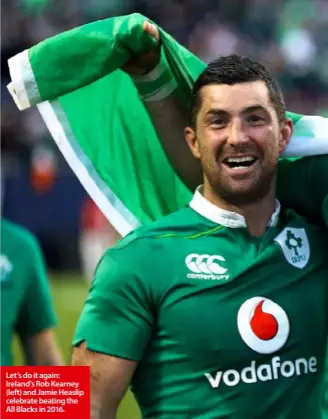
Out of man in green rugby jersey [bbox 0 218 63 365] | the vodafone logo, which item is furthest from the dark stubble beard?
man in green rugby jersey [bbox 0 218 63 365]

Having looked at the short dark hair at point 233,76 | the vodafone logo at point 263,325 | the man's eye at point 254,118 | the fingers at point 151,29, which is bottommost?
the vodafone logo at point 263,325

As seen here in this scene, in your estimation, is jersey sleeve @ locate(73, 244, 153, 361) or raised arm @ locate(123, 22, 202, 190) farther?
raised arm @ locate(123, 22, 202, 190)

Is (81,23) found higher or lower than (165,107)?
higher

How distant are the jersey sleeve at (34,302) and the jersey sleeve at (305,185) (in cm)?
169

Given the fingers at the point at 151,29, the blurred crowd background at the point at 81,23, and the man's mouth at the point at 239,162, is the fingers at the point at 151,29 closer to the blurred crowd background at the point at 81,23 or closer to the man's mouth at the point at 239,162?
the man's mouth at the point at 239,162

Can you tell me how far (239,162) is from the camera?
2699 millimetres

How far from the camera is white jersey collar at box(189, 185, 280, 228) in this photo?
2.79 metres

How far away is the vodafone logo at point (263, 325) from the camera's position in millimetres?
2662

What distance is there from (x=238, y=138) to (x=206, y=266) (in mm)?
339

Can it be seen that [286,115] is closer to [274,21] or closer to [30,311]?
[30,311]

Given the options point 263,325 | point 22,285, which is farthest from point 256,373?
point 22,285

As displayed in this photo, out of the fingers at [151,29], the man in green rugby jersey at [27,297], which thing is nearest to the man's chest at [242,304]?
the fingers at [151,29]

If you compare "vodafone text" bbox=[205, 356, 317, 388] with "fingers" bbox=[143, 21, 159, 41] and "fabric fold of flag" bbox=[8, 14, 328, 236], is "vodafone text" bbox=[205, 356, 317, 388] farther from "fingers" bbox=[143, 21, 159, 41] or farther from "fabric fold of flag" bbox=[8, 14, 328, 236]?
"fingers" bbox=[143, 21, 159, 41]
